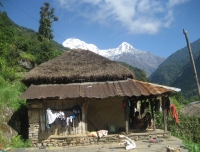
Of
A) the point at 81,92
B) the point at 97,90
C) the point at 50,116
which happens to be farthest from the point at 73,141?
the point at 97,90

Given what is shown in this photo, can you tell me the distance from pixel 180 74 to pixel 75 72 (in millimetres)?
78794

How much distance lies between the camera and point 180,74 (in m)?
83.4

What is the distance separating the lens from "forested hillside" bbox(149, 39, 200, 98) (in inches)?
2507

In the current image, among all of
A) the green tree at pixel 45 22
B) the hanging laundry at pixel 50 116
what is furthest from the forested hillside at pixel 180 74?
the hanging laundry at pixel 50 116

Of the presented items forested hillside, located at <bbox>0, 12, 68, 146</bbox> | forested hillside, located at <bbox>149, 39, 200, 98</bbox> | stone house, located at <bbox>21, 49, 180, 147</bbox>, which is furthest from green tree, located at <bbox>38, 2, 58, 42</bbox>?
forested hillside, located at <bbox>149, 39, 200, 98</bbox>

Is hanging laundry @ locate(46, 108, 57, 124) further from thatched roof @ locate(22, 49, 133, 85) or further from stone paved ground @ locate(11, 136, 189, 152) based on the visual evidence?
thatched roof @ locate(22, 49, 133, 85)

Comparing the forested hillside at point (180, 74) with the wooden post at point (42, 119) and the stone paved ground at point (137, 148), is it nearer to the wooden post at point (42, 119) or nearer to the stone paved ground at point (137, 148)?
the stone paved ground at point (137, 148)


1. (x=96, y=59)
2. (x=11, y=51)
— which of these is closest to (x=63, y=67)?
(x=96, y=59)

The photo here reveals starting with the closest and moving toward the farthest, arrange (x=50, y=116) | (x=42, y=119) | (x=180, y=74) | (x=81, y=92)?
(x=50, y=116)
(x=42, y=119)
(x=81, y=92)
(x=180, y=74)

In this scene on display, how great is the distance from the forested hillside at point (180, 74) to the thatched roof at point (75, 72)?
165 feet

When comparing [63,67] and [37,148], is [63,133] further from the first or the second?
[63,67]

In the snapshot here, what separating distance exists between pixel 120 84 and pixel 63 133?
13.6 ft

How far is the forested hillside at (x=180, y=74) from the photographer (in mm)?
63675

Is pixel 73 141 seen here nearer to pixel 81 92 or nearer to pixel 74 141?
pixel 74 141
